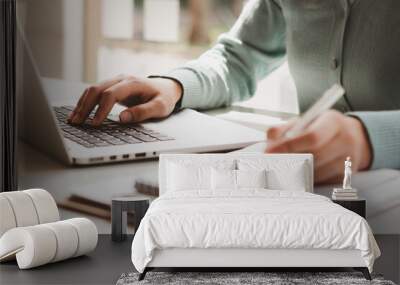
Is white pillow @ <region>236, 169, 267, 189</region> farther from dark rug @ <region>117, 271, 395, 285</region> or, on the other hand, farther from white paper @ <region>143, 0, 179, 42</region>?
white paper @ <region>143, 0, 179, 42</region>

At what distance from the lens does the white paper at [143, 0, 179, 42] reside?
7.18m

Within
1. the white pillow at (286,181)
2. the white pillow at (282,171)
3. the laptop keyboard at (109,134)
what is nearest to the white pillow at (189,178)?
the white pillow at (282,171)

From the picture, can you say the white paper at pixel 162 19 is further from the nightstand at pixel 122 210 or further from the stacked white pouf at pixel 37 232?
the stacked white pouf at pixel 37 232

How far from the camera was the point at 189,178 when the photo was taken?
6.49 meters

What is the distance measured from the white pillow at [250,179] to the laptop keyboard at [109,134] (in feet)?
3.40

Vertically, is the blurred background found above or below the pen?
above

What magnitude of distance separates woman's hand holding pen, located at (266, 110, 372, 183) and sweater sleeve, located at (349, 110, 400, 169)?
0.06 meters

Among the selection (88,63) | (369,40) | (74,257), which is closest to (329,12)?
(369,40)

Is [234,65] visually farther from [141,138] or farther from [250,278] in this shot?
[250,278]

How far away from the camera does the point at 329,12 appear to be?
6.91 metres

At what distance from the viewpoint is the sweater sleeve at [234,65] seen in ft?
23.3

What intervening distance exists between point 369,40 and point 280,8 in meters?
0.89

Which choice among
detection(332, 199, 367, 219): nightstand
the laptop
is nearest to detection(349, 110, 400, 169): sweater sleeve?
detection(332, 199, 367, 219): nightstand

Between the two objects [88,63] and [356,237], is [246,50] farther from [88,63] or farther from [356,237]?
[356,237]
